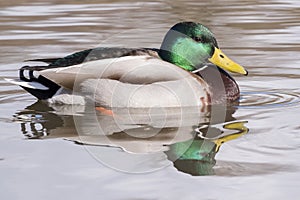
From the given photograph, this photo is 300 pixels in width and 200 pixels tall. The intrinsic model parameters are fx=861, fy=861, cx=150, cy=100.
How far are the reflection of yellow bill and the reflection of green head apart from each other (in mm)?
51

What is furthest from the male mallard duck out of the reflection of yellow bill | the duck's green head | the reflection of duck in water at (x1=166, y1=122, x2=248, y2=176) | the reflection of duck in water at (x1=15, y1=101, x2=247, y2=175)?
the reflection of duck in water at (x1=166, y1=122, x2=248, y2=176)

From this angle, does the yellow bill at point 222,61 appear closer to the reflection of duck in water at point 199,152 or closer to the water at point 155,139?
the water at point 155,139

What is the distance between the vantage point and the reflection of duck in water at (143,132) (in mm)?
5531

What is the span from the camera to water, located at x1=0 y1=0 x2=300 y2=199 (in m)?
4.79

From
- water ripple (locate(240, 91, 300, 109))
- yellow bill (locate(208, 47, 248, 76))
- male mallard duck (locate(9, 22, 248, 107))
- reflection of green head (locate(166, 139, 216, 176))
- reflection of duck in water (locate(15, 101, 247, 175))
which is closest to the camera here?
reflection of green head (locate(166, 139, 216, 176))

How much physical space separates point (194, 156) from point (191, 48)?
6.55 ft

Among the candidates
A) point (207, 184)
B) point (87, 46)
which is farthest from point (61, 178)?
point (87, 46)

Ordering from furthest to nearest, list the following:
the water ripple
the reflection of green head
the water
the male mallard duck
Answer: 1. the water ripple
2. the male mallard duck
3. the reflection of green head
4. the water

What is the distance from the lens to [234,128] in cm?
632

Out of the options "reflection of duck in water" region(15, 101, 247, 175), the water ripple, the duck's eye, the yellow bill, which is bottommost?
the water ripple

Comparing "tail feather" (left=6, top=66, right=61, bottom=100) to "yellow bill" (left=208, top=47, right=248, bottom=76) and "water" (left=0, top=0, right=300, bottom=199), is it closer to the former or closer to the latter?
"water" (left=0, top=0, right=300, bottom=199)

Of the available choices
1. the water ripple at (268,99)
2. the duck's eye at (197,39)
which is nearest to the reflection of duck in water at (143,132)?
the water ripple at (268,99)

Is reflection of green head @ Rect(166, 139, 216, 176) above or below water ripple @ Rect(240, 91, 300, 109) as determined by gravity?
above

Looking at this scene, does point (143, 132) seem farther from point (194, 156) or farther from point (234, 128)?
point (194, 156)
